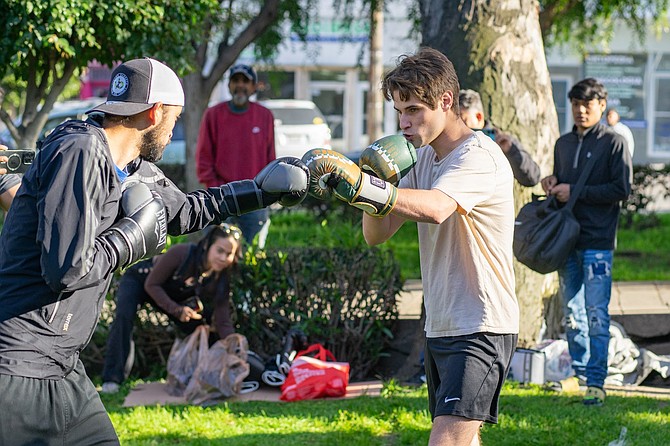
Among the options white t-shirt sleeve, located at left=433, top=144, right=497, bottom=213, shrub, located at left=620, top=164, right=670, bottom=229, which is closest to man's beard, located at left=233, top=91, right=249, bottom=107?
white t-shirt sleeve, located at left=433, top=144, right=497, bottom=213

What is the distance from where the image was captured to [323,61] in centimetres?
2862

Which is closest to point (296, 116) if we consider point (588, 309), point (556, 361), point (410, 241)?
point (410, 241)

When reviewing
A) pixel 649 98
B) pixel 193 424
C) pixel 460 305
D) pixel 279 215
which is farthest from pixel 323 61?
pixel 460 305

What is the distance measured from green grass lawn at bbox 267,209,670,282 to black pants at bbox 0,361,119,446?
397 centimetres

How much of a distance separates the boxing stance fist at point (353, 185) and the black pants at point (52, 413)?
3.62 feet

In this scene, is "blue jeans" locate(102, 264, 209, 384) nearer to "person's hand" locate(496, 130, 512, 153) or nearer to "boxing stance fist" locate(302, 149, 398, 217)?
"person's hand" locate(496, 130, 512, 153)

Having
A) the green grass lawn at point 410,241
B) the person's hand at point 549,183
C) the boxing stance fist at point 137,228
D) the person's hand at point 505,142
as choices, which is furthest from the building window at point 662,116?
the boxing stance fist at point 137,228

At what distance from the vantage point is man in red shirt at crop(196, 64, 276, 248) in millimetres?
7980

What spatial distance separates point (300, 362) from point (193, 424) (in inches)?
37.9

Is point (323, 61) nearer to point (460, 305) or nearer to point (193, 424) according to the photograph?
point (193, 424)

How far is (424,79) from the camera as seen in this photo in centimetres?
359

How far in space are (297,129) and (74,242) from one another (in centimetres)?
1640

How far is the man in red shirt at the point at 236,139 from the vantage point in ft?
26.2

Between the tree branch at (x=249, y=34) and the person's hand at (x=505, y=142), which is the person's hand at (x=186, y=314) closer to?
the person's hand at (x=505, y=142)
